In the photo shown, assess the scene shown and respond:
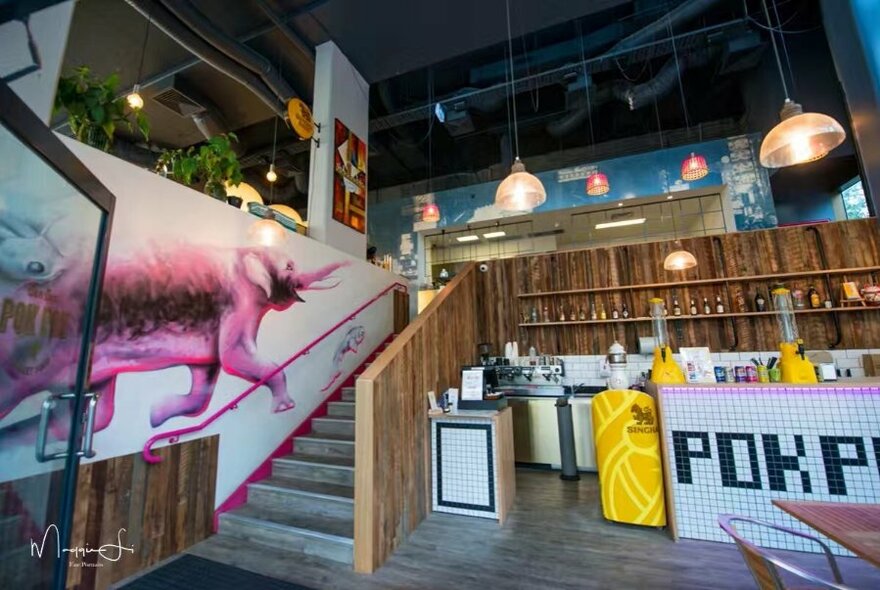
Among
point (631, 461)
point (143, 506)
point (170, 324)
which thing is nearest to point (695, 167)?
point (631, 461)

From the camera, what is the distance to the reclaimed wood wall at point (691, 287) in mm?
5254

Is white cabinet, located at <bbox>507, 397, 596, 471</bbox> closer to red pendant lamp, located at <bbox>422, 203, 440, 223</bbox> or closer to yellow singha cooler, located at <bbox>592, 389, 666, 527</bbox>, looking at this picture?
yellow singha cooler, located at <bbox>592, 389, 666, 527</bbox>

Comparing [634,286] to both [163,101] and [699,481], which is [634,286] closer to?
[699,481]

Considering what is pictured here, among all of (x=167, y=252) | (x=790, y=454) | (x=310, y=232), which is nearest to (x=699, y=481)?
(x=790, y=454)

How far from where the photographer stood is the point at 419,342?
3.60 m

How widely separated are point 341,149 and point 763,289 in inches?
255

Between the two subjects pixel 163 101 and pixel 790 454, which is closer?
pixel 790 454

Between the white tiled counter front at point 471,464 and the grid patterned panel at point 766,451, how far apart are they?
1354 millimetres

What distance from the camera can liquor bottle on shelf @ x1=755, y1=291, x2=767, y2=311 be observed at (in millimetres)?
5465

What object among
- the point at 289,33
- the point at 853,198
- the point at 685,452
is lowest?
the point at 685,452

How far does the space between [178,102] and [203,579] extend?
6805mm

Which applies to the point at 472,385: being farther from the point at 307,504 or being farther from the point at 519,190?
the point at 519,190

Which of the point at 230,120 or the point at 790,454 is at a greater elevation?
the point at 230,120

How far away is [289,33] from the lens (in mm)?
5238
